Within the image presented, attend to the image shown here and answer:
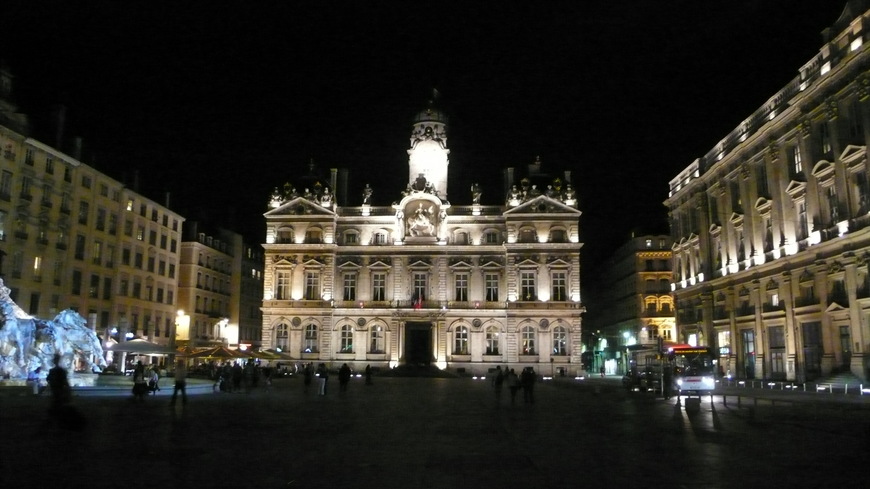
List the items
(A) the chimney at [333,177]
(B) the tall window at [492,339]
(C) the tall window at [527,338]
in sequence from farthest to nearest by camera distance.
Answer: (A) the chimney at [333,177] < (B) the tall window at [492,339] < (C) the tall window at [527,338]

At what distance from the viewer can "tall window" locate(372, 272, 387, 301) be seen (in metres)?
75.1

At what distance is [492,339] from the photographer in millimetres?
73875

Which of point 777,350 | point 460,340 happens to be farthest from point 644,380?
point 460,340

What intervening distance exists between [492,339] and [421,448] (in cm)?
5898

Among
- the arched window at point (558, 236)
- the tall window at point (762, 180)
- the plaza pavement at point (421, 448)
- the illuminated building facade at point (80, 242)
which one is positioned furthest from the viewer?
the arched window at point (558, 236)

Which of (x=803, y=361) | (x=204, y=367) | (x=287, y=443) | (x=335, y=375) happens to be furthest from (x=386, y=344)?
(x=287, y=443)

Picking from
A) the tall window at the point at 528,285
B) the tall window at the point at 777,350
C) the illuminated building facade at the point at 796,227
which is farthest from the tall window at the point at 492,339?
the tall window at the point at 777,350

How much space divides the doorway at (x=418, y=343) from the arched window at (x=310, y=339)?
33.0 feet

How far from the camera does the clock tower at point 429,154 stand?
262 ft

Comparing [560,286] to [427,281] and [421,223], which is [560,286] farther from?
[421,223]

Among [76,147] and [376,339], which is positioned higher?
[76,147]

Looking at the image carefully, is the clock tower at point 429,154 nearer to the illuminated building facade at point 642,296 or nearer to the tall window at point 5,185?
the illuminated building facade at point 642,296

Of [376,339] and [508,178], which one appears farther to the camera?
[508,178]

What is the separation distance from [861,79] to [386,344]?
50.0 m
